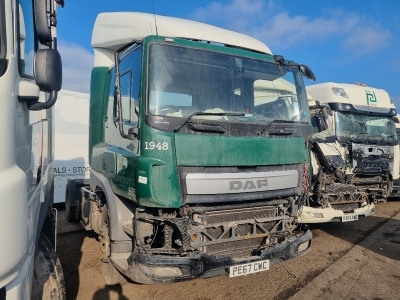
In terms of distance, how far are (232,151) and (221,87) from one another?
73 centimetres

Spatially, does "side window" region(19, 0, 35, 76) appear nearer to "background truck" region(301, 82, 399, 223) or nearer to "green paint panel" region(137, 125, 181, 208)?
"green paint panel" region(137, 125, 181, 208)

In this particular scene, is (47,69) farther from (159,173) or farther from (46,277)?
(46,277)

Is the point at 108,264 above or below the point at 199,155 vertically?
below

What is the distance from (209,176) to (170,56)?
128 centimetres

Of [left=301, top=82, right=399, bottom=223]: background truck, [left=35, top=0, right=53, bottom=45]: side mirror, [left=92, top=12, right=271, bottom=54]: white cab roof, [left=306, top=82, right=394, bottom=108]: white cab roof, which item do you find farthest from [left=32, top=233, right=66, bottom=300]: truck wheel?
[left=306, top=82, right=394, bottom=108]: white cab roof

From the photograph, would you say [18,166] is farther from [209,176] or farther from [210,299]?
[210,299]

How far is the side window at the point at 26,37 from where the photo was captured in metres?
1.87

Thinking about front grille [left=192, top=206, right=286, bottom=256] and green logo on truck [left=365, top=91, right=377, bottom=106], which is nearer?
front grille [left=192, top=206, right=286, bottom=256]

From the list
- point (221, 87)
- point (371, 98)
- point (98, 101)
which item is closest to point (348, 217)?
point (371, 98)

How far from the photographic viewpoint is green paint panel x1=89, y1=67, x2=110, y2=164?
4.66m

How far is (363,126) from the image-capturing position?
808 centimetres

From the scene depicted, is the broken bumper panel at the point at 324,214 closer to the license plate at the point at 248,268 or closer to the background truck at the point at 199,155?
A: the background truck at the point at 199,155

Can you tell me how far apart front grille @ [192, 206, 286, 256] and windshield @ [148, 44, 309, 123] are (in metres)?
1.01

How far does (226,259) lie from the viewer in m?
3.25
